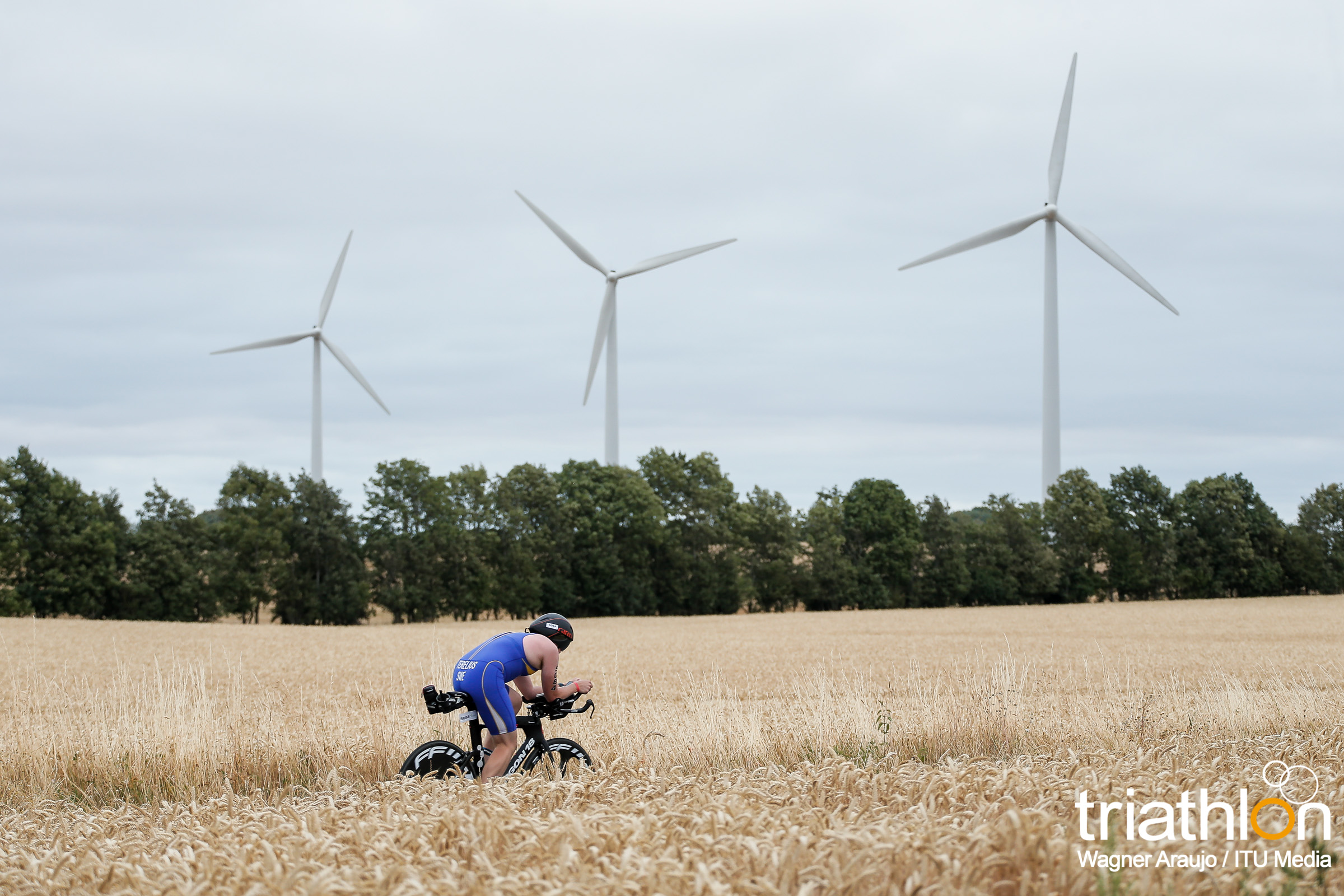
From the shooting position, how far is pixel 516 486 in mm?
87188

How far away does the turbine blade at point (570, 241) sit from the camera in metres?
71.4

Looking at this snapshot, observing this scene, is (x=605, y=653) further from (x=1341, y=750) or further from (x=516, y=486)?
(x=516, y=486)

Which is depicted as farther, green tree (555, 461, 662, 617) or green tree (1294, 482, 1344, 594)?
green tree (1294, 482, 1344, 594)

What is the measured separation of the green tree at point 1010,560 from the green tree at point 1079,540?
1356 mm

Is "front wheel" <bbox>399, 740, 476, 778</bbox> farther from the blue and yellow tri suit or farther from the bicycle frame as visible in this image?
the blue and yellow tri suit

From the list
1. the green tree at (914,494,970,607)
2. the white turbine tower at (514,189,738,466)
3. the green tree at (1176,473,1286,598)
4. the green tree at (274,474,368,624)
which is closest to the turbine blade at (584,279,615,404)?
the white turbine tower at (514,189,738,466)

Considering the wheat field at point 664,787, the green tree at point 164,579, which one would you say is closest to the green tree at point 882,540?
the green tree at point 164,579

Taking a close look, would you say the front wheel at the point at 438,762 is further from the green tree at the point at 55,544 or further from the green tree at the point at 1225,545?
the green tree at the point at 1225,545

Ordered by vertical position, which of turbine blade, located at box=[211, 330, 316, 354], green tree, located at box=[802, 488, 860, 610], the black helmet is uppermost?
turbine blade, located at box=[211, 330, 316, 354]

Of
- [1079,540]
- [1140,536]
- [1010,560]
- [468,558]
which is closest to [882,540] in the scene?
[1010,560]

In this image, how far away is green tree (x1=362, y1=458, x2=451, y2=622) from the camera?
7819 cm

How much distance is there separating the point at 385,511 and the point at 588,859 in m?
79.0

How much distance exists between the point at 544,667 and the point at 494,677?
19.5 inches

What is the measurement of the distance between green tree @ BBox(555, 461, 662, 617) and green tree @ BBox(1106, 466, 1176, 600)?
45.4 m
